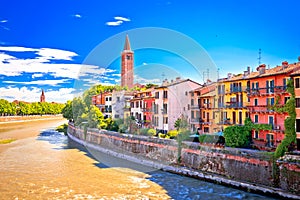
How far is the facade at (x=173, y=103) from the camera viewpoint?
2961 cm

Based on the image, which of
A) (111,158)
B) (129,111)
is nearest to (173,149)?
(111,158)

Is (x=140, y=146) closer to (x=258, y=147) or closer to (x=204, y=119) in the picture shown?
(x=204, y=119)

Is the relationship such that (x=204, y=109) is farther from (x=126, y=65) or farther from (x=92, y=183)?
(x=126, y=65)

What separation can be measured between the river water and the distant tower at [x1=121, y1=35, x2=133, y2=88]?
35810mm

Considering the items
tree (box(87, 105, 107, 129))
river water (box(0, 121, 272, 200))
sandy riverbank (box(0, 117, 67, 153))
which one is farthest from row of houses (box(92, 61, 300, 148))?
sandy riverbank (box(0, 117, 67, 153))

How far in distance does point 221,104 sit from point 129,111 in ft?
49.6

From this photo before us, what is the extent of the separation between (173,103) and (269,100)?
1039cm

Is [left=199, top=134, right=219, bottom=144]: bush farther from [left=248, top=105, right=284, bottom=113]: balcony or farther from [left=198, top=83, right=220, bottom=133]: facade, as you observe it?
[left=198, top=83, right=220, bottom=133]: facade

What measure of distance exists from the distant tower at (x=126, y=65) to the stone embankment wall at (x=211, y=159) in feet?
103

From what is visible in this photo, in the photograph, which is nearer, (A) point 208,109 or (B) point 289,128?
(B) point 289,128

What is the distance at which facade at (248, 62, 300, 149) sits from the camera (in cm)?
1998

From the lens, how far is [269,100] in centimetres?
2125

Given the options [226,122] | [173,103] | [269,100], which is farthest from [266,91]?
[173,103]

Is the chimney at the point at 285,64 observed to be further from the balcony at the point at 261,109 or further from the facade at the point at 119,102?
the facade at the point at 119,102
